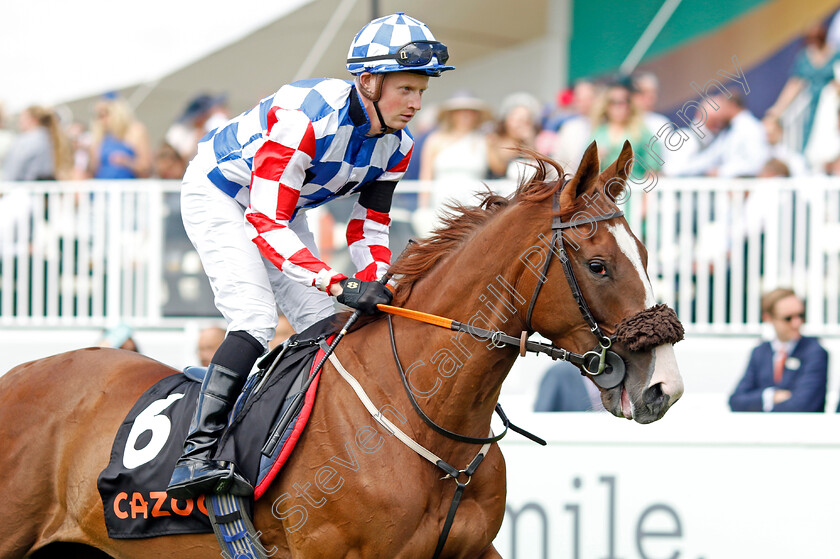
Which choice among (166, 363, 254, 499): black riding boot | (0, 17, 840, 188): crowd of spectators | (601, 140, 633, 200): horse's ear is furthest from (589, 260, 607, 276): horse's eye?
(0, 17, 840, 188): crowd of spectators

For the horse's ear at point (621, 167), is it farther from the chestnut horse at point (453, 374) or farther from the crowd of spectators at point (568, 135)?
the crowd of spectators at point (568, 135)

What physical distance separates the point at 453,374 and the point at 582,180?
2.38ft

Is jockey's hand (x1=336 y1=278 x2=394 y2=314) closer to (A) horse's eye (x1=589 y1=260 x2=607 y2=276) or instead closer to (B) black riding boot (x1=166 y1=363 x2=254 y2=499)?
(B) black riding boot (x1=166 y1=363 x2=254 y2=499)

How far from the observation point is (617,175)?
3.08 metres

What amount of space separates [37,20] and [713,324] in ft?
28.0

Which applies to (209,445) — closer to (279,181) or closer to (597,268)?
(279,181)

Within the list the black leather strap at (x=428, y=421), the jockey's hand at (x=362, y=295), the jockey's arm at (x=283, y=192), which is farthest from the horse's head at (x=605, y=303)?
the jockey's arm at (x=283, y=192)

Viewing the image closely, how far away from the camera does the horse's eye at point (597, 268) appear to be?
291 centimetres

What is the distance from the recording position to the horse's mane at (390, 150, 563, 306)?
3.18 metres

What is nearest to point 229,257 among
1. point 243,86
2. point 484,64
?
point 243,86

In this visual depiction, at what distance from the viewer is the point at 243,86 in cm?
1137

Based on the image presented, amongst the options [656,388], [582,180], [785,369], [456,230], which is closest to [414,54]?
[456,230]

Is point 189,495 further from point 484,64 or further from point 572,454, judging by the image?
point 484,64

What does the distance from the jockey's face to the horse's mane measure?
14.5 inches
